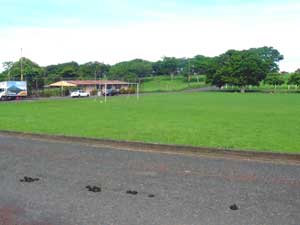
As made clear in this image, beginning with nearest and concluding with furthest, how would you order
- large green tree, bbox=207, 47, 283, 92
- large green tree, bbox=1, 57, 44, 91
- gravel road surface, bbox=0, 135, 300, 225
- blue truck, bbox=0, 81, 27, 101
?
1. gravel road surface, bbox=0, 135, 300, 225
2. blue truck, bbox=0, 81, 27, 101
3. large green tree, bbox=1, 57, 44, 91
4. large green tree, bbox=207, 47, 283, 92

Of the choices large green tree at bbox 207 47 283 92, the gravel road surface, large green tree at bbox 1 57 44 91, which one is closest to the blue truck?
large green tree at bbox 1 57 44 91

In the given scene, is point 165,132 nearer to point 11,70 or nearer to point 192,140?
point 192,140

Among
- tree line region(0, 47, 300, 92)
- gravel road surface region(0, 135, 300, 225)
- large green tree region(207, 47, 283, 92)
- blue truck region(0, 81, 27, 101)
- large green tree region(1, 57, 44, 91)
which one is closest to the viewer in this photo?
gravel road surface region(0, 135, 300, 225)

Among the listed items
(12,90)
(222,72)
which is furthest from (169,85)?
(12,90)

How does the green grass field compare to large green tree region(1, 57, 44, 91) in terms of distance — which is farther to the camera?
the green grass field

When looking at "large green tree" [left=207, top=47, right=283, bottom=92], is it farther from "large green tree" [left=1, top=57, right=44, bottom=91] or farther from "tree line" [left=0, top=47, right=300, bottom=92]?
"large green tree" [left=1, top=57, right=44, bottom=91]

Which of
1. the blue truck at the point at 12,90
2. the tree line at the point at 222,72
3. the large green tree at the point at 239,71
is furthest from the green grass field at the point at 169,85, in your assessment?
the blue truck at the point at 12,90

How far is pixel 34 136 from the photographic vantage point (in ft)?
40.9

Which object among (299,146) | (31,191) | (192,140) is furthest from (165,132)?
(31,191)

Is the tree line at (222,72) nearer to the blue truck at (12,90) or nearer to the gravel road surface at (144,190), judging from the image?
the blue truck at (12,90)

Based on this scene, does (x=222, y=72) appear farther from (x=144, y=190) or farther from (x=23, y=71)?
(x=144, y=190)

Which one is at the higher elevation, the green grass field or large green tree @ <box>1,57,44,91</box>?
large green tree @ <box>1,57,44,91</box>

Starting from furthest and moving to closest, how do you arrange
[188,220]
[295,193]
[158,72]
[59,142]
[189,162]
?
1. [158,72]
2. [59,142]
3. [189,162]
4. [295,193]
5. [188,220]

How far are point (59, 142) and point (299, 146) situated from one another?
6351 millimetres
